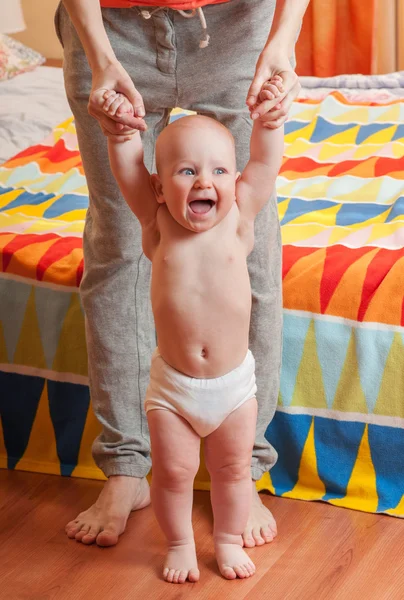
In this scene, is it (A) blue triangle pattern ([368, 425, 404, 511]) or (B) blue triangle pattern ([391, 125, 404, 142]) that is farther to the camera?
(B) blue triangle pattern ([391, 125, 404, 142])

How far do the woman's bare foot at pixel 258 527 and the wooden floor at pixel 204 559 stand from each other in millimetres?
15

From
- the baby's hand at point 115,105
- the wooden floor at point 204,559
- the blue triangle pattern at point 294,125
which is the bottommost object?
the wooden floor at point 204,559

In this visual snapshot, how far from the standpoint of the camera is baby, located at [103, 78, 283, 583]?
4.04 ft

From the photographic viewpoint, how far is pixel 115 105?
1154 mm

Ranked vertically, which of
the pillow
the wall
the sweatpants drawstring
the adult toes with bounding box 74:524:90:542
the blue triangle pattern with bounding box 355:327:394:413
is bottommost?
the adult toes with bounding box 74:524:90:542

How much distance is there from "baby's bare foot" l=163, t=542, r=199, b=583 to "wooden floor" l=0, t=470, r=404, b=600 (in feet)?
0.04

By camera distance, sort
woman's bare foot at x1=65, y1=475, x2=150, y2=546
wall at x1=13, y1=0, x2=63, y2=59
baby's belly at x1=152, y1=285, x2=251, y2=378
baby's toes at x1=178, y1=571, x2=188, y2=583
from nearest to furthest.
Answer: baby's belly at x1=152, y1=285, x2=251, y2=378 → baby's toes at x1=178, y1=571, x2=188, y2=583 → woman's bare foot at x1=65, y1=475, x2=150, y2=546 → wall at x1=13, y1=0, x2=63, y2=59

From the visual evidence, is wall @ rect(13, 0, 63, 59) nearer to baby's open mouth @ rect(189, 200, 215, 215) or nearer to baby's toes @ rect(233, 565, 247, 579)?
baby's open mouth @ rect(189, 200, 215, 215)

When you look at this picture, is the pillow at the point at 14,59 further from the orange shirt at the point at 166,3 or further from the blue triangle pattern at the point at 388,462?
the blue triangle pattern at the point at 388,462

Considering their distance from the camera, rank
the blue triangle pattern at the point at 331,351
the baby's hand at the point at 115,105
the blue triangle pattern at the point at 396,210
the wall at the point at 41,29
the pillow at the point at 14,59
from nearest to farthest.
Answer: the baby's hand at the point at 115,105 → the blue triangle pattern at the point at 331,351 → the blue triangle pattern at the point at 396,210 → the pillow at the point at 14,59 → the wall at the point at 41,29

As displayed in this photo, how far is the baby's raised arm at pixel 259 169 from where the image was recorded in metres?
1.25

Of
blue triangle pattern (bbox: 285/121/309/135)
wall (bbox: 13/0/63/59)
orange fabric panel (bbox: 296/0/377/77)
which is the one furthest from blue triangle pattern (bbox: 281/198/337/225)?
wall (bbox: 13/0/63/59)

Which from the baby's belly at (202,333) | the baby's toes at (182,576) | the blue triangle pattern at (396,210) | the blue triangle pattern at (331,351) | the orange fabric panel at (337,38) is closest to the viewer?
the baby's belly at (202,333)

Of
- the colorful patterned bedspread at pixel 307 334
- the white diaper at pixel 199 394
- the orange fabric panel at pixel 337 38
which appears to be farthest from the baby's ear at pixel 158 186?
the orange fabric panel at pixel 337 38
